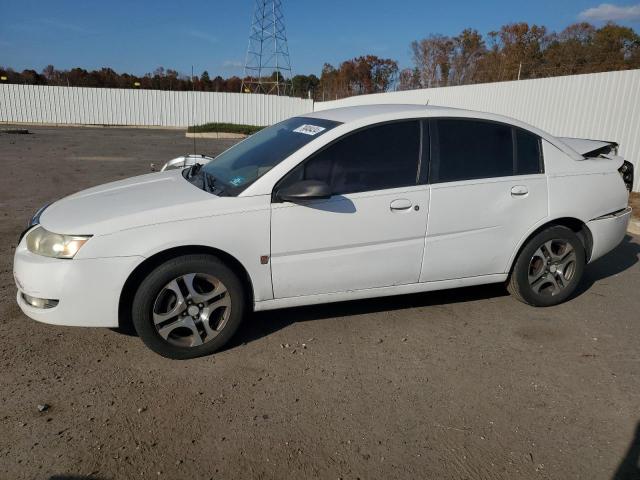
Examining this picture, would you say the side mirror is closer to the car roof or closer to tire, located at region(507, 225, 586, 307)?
the car roof

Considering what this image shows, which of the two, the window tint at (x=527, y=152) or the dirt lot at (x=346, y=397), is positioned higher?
the window tint at (x=527, y=152)

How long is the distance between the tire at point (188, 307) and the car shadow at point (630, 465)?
2.42 meters

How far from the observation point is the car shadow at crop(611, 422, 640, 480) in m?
2.42

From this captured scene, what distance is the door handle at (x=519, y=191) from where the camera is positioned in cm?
405

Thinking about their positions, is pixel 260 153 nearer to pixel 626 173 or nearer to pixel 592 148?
pixel 592 148

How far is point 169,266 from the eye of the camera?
10.6 ft

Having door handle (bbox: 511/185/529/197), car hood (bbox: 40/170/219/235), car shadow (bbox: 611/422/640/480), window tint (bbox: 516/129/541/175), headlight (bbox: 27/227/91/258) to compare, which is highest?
window tint (bbox: 516/129/541/175)

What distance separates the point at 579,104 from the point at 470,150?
9.08 m

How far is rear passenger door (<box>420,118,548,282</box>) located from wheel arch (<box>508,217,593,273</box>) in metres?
0.08

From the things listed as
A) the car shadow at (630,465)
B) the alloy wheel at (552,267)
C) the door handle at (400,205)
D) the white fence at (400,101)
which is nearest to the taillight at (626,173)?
the alloy wheel at (552,267)

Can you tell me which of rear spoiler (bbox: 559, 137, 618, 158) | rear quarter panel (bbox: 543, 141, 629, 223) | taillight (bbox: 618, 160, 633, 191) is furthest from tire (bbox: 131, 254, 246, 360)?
taillight (bbox: 618, 160, 633, 191)

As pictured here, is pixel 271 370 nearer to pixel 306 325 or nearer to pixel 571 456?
pixel 306 325

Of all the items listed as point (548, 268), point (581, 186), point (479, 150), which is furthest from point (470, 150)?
point (548, 268)

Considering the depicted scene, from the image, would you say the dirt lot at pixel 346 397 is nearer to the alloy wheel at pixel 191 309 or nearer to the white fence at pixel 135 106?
the alloy wheel at pixel 191 309
